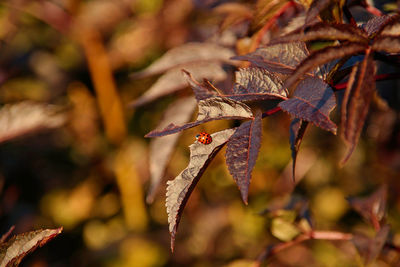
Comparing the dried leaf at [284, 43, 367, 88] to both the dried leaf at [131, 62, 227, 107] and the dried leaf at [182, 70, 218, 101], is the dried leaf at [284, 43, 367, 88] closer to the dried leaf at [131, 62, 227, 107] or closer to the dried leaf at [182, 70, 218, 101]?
the dried leaf at [182, 70, 218, 101]

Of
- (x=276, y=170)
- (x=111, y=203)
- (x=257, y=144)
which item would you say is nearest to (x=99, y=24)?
(x=111, y=203)

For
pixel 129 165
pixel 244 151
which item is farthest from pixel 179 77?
pixel 129 165

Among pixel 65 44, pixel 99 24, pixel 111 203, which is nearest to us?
pixel 111 203

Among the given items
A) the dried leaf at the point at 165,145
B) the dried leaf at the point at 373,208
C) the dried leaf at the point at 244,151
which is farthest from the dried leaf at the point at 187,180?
the dried leaf at the point at 373,208

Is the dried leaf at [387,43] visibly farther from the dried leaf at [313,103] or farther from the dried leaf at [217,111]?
the dried leaf at [217,111]

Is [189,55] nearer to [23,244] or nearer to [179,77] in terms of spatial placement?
[179,77]

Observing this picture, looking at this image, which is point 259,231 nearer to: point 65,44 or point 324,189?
point 324,189
